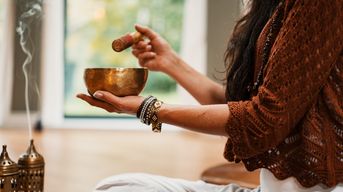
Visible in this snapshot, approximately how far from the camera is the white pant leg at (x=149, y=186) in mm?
1205

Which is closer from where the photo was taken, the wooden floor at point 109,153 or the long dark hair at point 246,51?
the long dark hair at point 246,51

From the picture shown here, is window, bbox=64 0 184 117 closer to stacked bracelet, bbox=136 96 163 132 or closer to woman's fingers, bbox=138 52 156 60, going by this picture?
woman's fingers, bbox=138 52 156 60

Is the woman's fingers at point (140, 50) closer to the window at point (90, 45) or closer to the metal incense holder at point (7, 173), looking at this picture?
the metal incense holder at point (7, 173)

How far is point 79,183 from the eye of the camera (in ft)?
6.98

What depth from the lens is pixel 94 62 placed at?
456cm

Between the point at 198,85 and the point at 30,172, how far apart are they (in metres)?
0.51

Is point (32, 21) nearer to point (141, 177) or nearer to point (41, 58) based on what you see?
point (141, 177)

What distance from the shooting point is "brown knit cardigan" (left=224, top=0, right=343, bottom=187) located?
3.00ft

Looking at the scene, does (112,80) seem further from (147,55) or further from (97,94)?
(147,55)

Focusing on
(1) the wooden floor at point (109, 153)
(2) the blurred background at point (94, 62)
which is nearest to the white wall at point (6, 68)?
(2) the blurred background at point (94, 62)

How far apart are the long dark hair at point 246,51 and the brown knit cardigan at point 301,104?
0.42ft

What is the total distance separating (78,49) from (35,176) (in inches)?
135

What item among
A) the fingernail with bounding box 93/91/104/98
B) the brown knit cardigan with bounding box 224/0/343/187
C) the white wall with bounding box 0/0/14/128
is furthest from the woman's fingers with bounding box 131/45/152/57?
the white wall with bounding box 0/0/14/128

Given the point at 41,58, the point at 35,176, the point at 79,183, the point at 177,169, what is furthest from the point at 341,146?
the point at 41,58
